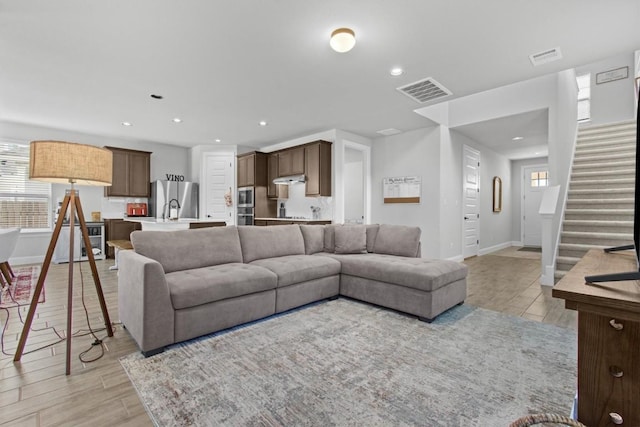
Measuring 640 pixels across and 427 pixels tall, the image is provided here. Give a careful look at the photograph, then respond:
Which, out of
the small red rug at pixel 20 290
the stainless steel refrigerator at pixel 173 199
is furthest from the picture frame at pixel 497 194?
the small red rug at pixel 20 290

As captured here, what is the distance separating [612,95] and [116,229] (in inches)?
421

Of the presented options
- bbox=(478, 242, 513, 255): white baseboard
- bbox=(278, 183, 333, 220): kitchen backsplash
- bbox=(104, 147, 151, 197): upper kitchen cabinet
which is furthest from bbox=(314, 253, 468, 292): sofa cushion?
bbox=(104, 147, 151, 197): upper kitchen cabinet

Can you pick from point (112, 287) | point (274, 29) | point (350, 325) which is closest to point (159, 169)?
point (112, 287)

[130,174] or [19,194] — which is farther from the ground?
[130,174]

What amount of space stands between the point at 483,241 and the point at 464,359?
5753 millimetres

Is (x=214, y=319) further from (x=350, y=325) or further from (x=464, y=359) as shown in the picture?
(x=464, y=359)

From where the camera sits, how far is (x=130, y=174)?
21.5 ft

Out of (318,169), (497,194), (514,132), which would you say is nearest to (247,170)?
(318,169)

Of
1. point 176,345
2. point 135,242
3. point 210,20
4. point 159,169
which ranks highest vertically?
point 210,20

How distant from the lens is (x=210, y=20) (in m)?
2.48

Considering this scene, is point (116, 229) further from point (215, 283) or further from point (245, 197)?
point (215, 283)

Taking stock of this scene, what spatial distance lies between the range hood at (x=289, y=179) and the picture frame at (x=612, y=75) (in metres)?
6.54

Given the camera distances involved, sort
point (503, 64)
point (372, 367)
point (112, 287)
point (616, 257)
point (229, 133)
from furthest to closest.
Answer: point (229, 133) < point (112, 287) < point (503, 64) < point (372, 367) < point (616, 257)

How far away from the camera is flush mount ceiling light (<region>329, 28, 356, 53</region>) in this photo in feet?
8.50
